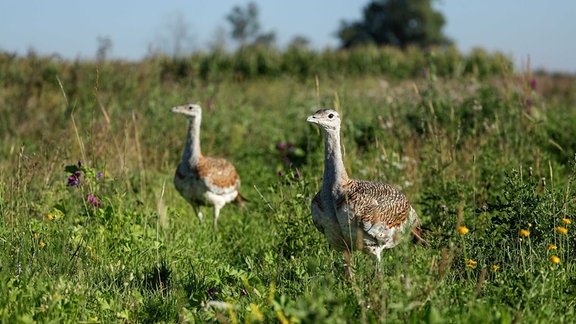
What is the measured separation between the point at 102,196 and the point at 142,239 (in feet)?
2.31

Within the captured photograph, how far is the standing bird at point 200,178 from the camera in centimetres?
650

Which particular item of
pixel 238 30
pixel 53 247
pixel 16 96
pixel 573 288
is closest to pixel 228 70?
pixel 16 96

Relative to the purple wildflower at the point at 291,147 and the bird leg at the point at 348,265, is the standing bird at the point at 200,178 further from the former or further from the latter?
the bird leg at the point at 348,265

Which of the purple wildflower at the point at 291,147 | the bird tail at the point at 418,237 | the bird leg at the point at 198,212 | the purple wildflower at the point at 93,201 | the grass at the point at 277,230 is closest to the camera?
the grass at the point at 277,230

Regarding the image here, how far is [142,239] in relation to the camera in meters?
4.90

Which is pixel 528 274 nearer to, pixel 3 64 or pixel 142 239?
pixel 142 239

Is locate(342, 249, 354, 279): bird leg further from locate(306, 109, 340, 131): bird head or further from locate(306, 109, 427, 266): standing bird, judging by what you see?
locate(306, 109, 340, 131): bird head

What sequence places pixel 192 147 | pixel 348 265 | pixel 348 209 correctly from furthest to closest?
1. pixel 192 147
2. pixel 348 209
3. pixel 348 265

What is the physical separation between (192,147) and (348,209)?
305 centimetres

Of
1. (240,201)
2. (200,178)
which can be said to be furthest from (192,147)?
(240,201)

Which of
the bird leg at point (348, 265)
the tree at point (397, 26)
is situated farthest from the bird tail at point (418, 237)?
the tree at point (397, 26)

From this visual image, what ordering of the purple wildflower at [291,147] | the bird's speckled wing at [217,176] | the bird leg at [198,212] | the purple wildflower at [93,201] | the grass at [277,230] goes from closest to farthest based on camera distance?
the grass at [277,230] < the purple wildflower at [93,201] < the bird's speckled wing at [217,176] < the bird leg at [198,212] < the purple wildflower at [291,147]

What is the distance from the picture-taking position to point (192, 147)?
21.9 ft

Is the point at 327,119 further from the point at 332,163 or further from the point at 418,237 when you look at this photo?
the point at 418,237
